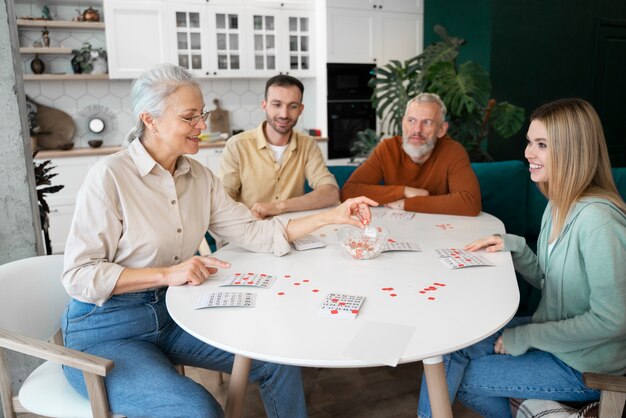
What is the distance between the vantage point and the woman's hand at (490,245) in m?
1.74

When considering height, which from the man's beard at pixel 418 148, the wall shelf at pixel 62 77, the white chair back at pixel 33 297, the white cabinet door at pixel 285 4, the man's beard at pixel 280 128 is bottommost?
the white chair back at pixel 33 297

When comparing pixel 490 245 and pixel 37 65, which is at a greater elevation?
pixel 37 65

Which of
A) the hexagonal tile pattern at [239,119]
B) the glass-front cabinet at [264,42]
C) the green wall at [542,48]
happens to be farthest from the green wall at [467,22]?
the hexagonal tile pattern at [239,119]

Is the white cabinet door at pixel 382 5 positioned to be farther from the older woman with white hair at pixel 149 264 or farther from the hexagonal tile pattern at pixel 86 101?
the older woman with white hair at pixel 149 264

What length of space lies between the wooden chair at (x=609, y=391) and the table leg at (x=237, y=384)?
2.78 feet

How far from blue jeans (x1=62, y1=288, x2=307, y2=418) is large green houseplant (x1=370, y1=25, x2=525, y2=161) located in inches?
108

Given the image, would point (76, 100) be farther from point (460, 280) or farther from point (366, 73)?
point (460, 280)

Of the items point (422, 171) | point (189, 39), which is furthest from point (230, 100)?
point (422, 171)

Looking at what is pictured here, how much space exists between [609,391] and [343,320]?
623 mm

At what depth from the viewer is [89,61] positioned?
488cm

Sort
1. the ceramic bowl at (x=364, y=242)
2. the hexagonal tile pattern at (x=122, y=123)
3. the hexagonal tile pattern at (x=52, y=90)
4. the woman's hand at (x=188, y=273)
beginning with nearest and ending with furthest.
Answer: the woman's hand at (x=188, y=273)
the ceramic bowl at (x=364, y=242)
the hexagonal tile pattern at (x=52, y=90)
the hexagonal tile pattern at (x=122, y=123)

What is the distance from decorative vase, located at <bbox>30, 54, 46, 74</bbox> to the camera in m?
4.71

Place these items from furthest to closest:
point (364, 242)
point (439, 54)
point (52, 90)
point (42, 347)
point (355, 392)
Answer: point (52, 90)
point (439, 54)
point (355, 392)
point (364, 242)
point (42, 347)

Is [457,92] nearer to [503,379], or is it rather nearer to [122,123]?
[503,379]
